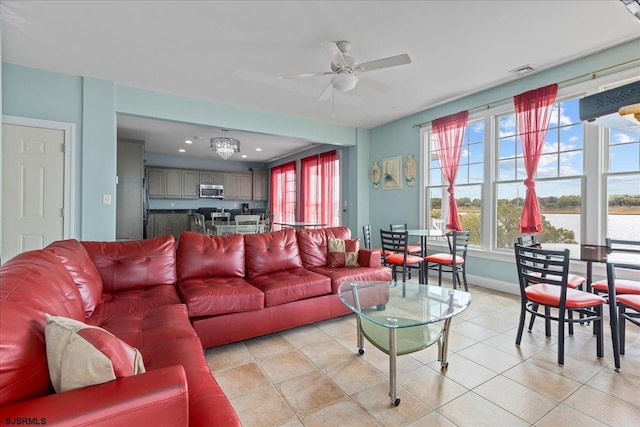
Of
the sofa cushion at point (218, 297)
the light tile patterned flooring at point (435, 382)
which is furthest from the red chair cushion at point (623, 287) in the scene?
the sofa cushion at point (218, 297)

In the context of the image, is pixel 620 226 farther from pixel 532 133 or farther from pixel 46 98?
pixel 46 98

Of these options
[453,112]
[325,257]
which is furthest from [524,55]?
[325,257]

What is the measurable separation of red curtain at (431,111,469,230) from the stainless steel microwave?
671 cm

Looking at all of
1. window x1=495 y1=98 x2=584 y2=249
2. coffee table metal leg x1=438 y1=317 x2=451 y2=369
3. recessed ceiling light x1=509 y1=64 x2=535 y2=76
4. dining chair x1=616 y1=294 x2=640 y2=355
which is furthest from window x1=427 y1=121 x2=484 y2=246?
coffee table metal leg x1=438 y1=317 x2=451 y2=369

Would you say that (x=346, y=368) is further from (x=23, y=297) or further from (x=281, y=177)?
(x=281, y=177)

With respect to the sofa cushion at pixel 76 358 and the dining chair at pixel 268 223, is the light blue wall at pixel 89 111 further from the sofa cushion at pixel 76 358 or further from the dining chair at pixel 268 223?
the sofa cushion at pixel 76 358

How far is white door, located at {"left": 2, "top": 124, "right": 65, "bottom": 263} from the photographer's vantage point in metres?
3.46

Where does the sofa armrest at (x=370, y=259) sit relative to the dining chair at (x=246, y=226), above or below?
below

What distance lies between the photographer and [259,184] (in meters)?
10.2

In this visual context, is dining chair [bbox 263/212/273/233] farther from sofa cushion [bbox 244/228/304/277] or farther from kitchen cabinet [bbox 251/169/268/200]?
sofa cushion [bbox 244/228/304/277]

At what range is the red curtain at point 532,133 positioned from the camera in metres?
3.66

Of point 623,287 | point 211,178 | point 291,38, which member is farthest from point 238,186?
point 623,287

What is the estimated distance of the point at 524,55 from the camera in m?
3.30

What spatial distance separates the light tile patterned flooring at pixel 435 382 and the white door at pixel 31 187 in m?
2.89
